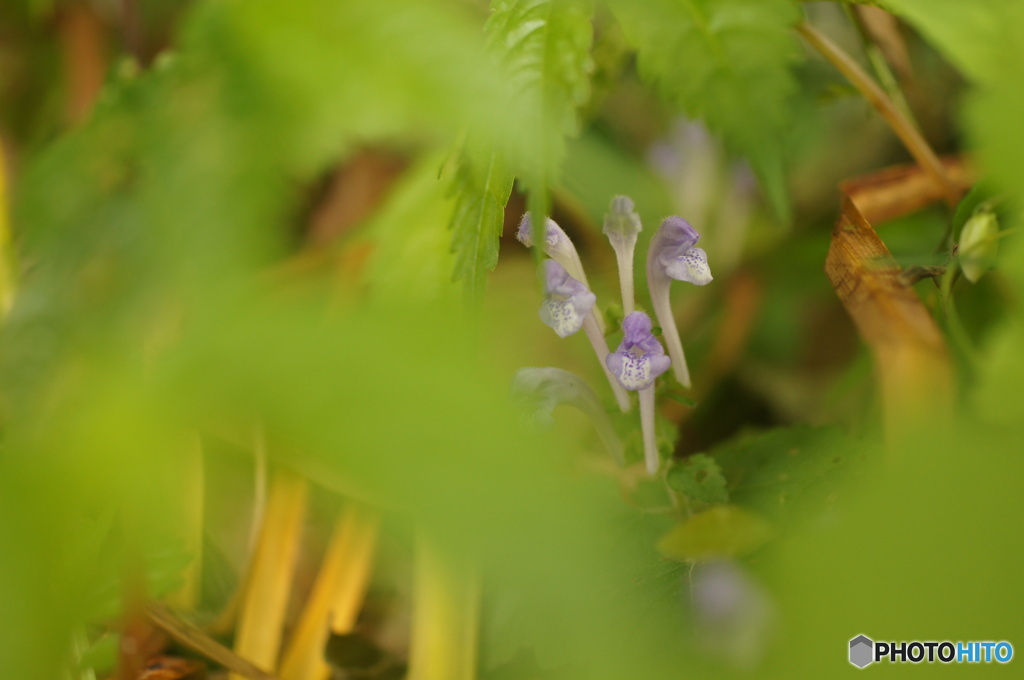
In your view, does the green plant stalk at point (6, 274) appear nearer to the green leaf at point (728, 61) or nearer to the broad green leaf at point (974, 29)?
the green leaf at point (728, 61)

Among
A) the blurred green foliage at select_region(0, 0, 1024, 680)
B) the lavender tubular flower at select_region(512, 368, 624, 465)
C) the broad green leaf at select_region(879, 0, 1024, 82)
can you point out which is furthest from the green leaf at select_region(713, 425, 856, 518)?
the broad green leaf at select_region(879, 0, 1024, 82)

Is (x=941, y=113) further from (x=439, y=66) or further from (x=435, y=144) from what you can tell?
(x=439, y=66)

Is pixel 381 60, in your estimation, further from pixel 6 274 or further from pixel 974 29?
pixel 6 274

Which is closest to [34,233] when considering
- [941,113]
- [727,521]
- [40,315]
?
[40,315]

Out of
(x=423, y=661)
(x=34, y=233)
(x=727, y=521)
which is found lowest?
(x=423, y=661)

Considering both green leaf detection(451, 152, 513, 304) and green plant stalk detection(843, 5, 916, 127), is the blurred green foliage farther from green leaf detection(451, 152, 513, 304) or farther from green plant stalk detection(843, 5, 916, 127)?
green plant stalk detection(843, 5, 916, 127)

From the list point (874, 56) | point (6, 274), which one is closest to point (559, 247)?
point (874, 56)
